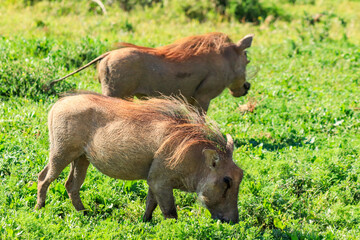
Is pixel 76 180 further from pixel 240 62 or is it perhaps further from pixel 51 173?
pixel 240 62

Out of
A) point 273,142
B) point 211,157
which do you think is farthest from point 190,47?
point 211,157

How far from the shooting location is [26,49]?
354 inches

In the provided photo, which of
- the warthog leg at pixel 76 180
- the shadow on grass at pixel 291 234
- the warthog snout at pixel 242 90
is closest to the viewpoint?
the shadow on grass at pixel 291 234

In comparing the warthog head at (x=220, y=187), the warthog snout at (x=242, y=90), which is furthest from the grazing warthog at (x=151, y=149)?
the warthog snout at (x=242, y=90)

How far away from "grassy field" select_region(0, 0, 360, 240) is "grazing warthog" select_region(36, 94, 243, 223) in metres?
0.25

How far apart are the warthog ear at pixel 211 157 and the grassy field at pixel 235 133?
1.52 feet

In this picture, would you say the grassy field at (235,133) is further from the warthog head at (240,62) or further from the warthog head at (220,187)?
the warthog head at (240,62)

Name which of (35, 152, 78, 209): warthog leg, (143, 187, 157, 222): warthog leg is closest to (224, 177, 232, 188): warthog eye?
(143, 187, 157, 222): warthog leg

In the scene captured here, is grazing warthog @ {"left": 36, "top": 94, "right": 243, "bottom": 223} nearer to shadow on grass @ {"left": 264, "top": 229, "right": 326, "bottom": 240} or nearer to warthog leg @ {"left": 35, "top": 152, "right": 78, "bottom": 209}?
warthog leg @ {"left": 35, "top": 152, "right": 78, "bottom": 209}

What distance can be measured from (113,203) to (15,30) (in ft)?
21.6

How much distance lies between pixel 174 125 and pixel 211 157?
0.44 meters

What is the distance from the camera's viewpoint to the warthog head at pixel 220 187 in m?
4.37

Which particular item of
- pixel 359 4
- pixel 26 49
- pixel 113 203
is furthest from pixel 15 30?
pixel 359 4

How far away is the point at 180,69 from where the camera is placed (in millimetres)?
6547
